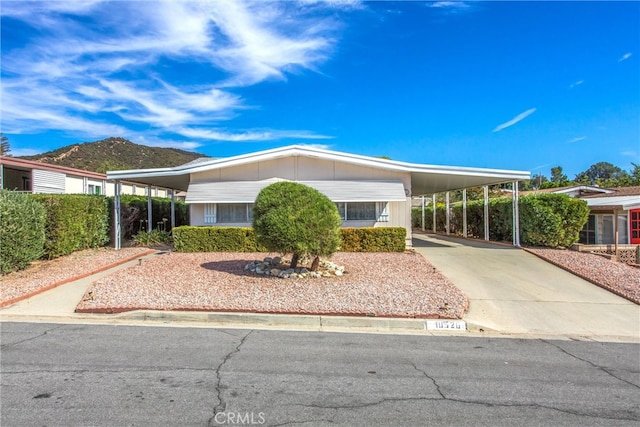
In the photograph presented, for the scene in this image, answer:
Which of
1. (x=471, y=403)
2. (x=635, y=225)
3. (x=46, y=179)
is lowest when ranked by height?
(x=471, y=403)

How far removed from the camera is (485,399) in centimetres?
386

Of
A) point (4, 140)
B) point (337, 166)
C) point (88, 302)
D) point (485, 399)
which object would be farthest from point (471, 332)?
point (4, 140)

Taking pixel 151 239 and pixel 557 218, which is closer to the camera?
pixel 557 218

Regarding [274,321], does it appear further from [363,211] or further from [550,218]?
[550,218]

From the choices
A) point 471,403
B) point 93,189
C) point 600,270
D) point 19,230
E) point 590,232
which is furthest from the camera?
point 93,189

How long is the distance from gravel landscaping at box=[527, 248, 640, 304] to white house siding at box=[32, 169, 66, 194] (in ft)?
77.8

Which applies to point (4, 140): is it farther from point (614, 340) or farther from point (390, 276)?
point (614, 340)

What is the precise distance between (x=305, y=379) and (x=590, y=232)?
18072 millimetres

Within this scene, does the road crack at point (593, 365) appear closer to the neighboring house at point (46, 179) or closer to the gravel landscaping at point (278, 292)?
the gravel landscaping at point (278, 292)

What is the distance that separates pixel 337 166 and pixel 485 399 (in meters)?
12.1

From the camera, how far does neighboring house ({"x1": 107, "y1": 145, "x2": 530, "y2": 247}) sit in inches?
584

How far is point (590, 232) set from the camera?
17.4 m

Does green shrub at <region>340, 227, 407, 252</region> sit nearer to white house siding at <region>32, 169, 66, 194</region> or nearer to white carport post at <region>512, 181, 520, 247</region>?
white carport post at <region>512, 181, 520, 247</region>

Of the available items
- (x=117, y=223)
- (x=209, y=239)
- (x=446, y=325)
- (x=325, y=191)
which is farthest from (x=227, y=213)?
(x=446, y=325)
